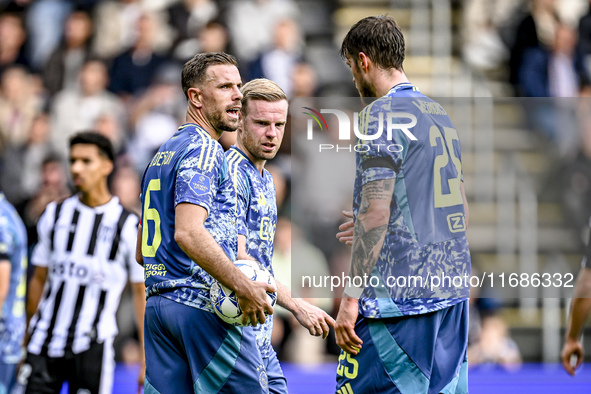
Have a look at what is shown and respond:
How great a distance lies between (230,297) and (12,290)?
3.08 metres

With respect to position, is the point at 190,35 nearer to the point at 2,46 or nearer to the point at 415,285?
the point at 2,46

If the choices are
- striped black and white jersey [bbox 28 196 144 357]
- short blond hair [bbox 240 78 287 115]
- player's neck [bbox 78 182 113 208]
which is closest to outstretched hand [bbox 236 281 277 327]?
short blond hair [bbox 240 78 287 115]

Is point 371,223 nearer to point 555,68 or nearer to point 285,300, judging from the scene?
point 285,300

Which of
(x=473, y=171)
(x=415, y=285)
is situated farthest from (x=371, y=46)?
(x=473, y=171)

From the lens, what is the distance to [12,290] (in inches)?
237

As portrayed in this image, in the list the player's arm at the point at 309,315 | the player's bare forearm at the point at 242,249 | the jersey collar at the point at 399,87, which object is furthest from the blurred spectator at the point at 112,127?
the jersey collar at the point at 399,87

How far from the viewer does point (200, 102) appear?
405 cm

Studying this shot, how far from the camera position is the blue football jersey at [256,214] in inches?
166

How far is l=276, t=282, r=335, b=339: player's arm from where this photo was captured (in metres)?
4.11

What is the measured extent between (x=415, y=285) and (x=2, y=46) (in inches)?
368

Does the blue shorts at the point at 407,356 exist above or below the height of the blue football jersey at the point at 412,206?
below

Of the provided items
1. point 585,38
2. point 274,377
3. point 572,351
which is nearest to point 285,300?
point 274,377

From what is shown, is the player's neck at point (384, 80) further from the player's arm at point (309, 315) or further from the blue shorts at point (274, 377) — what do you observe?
the blue shorts at point (274, 377)

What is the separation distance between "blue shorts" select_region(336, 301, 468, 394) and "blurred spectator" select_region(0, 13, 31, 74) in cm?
872
